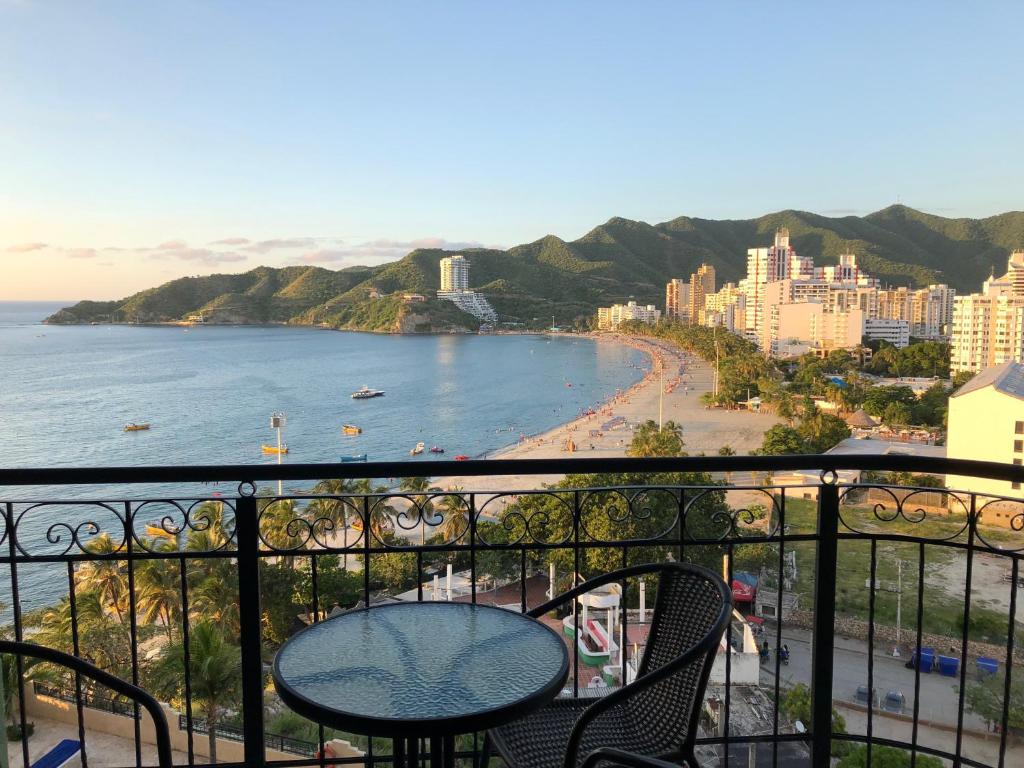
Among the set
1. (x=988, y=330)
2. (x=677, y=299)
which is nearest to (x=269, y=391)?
(x=988, y=330)

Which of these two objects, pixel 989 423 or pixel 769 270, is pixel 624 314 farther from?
pixel 989 423

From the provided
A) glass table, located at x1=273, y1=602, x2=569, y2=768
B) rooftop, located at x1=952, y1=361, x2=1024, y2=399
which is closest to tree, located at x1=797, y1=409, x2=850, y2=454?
rooftop, located at x1=952, y1=361, x2=1024, y2=399

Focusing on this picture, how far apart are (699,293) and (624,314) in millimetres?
11585

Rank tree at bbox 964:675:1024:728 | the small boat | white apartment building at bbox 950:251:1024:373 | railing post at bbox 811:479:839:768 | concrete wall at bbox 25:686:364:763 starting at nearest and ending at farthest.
Answer: railing post at bbox 811:479:839:768 → concrete wall at bbox 25:686:364:763 → tree at bbox 964:675:1024:728 → the small boat → white apartment building at bbox 950:251:1024:373

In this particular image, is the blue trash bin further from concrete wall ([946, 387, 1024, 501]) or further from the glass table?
the glass table

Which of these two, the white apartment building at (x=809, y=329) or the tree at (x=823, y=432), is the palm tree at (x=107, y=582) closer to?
the tree at (x=823, y=432)

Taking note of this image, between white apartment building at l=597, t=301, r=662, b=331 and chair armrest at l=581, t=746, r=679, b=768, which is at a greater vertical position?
white apartment building at l=597, t=301, r=662, b=331

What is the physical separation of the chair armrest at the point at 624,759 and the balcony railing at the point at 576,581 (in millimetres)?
464

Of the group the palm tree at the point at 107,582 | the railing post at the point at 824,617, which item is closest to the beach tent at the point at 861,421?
the palm tree at the point at 107,582

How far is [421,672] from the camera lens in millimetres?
1382

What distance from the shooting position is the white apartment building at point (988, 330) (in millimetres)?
54344

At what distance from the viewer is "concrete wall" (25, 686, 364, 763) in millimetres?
9805

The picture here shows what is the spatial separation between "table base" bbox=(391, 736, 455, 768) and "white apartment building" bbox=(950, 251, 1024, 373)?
210 feet

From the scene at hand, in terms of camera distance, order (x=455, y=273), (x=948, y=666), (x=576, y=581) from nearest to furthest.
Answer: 1. (x=576, y=581)
2. (x=948, y=666)
3. (x=455, y=273)
